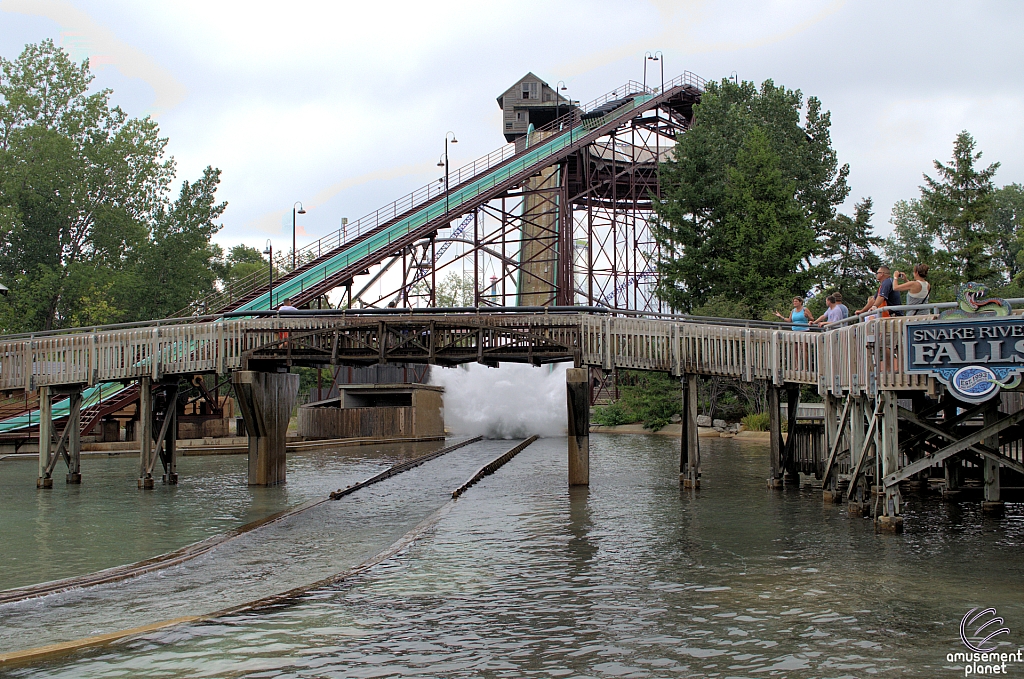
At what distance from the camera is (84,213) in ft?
207

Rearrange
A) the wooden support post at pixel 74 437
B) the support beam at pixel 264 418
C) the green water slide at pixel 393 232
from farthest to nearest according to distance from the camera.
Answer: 1. the green water slide at pixel 393 232
2. the wooden support post at pixel 74 437
3. the support beam at pixel 264 418

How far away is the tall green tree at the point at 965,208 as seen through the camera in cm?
5438

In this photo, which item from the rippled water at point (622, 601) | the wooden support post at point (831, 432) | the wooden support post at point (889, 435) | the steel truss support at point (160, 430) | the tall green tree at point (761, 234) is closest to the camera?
the rippled water at point (622, 601)

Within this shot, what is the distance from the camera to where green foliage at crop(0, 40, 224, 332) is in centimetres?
→ 5875

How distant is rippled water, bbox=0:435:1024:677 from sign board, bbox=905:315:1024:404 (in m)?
2.51

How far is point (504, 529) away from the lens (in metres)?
18.8

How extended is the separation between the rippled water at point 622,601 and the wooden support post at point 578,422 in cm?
455

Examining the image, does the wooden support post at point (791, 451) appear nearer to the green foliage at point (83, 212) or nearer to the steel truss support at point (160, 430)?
the steel truss support at point (160, 430)

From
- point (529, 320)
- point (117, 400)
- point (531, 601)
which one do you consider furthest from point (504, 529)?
point (117, 400)

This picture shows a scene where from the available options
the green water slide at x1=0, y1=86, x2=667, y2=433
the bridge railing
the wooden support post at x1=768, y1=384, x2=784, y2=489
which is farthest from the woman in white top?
the green water slide at x1=0, y1=86, x2=667, y2=433

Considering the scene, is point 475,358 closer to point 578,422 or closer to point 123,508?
point 578,422

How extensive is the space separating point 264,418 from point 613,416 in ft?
123

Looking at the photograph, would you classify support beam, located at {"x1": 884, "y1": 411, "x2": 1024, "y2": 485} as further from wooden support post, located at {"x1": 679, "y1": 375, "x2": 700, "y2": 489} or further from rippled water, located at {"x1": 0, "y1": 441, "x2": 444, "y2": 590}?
rippled water, located at {"x1": 0, "y1": 441, "x2": 444, "y2": 590}

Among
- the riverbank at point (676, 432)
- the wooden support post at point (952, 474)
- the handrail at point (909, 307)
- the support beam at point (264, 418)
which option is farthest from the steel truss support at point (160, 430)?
the riverbank at point (676, 432)
